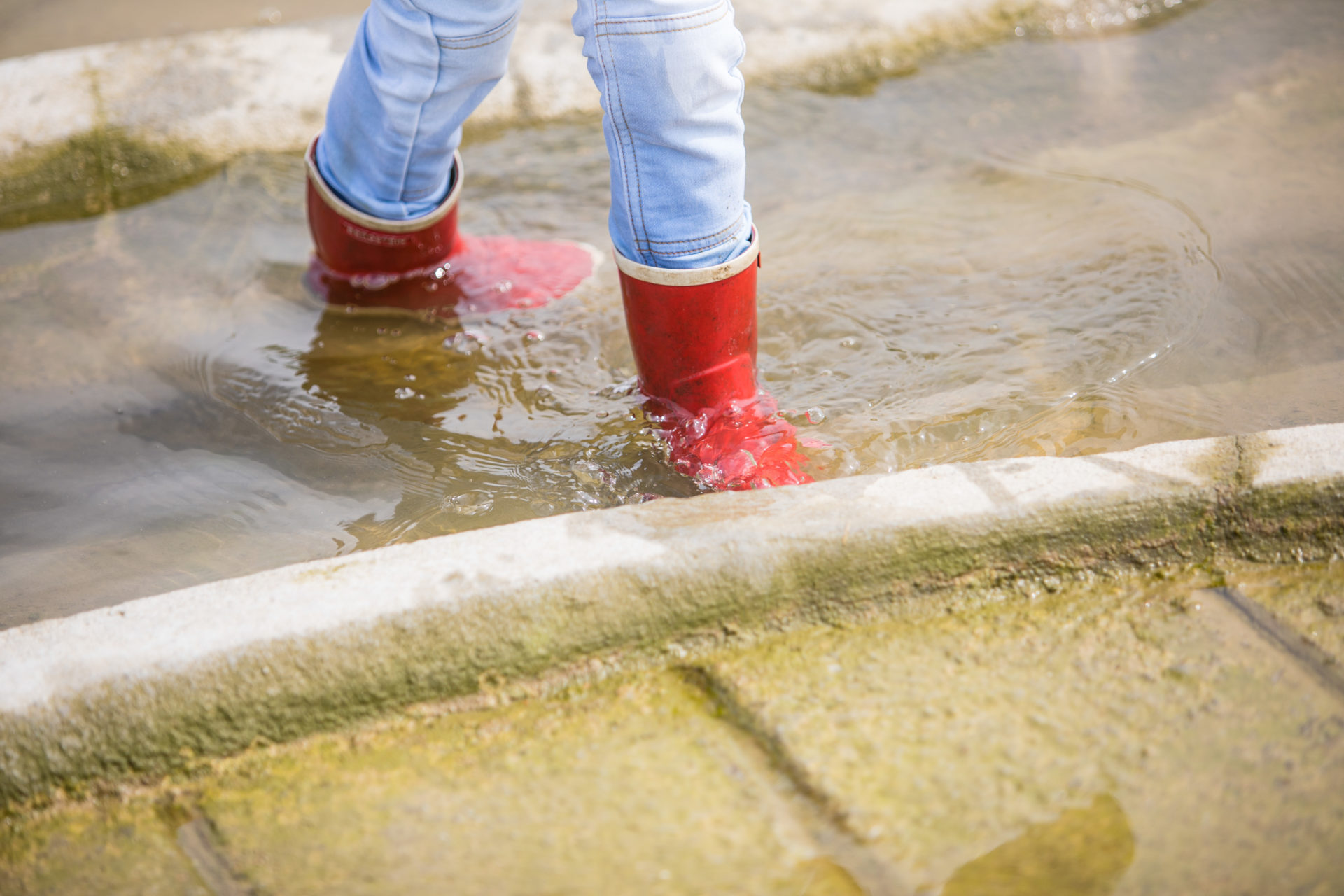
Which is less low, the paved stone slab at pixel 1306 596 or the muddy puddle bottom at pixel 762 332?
the muddy puddle bottom at pixel 762 332

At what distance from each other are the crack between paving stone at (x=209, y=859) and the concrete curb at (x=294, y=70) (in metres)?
1.97

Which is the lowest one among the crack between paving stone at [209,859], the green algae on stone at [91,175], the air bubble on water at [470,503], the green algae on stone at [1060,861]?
the green algae on stone at [1060,861]

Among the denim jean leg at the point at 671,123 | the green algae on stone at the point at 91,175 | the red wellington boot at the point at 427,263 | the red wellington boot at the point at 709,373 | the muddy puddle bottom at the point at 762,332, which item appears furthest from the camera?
the green algae on stone at the point at 91,175

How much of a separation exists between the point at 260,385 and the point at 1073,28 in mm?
2570

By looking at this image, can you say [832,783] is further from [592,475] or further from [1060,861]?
[592,475]

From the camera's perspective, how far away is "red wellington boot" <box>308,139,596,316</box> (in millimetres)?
1767

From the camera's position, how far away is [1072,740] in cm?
94

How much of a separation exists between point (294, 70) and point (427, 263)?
1008 mm

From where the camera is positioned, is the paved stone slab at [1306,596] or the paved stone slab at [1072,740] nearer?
the paved stone slab at [1072,740]

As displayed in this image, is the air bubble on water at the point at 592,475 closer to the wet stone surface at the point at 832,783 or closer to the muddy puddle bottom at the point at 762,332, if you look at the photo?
the muddy puddle bottom at the point at 762,332

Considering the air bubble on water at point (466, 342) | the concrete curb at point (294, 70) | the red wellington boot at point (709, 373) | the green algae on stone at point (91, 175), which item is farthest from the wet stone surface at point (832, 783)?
the concrete curb at point (294, 70)

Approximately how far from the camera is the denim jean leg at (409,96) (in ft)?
4.64

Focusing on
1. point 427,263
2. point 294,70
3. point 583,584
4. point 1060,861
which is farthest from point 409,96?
point 1060,861

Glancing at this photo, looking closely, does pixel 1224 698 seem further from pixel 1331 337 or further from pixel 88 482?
pixel 88 482
